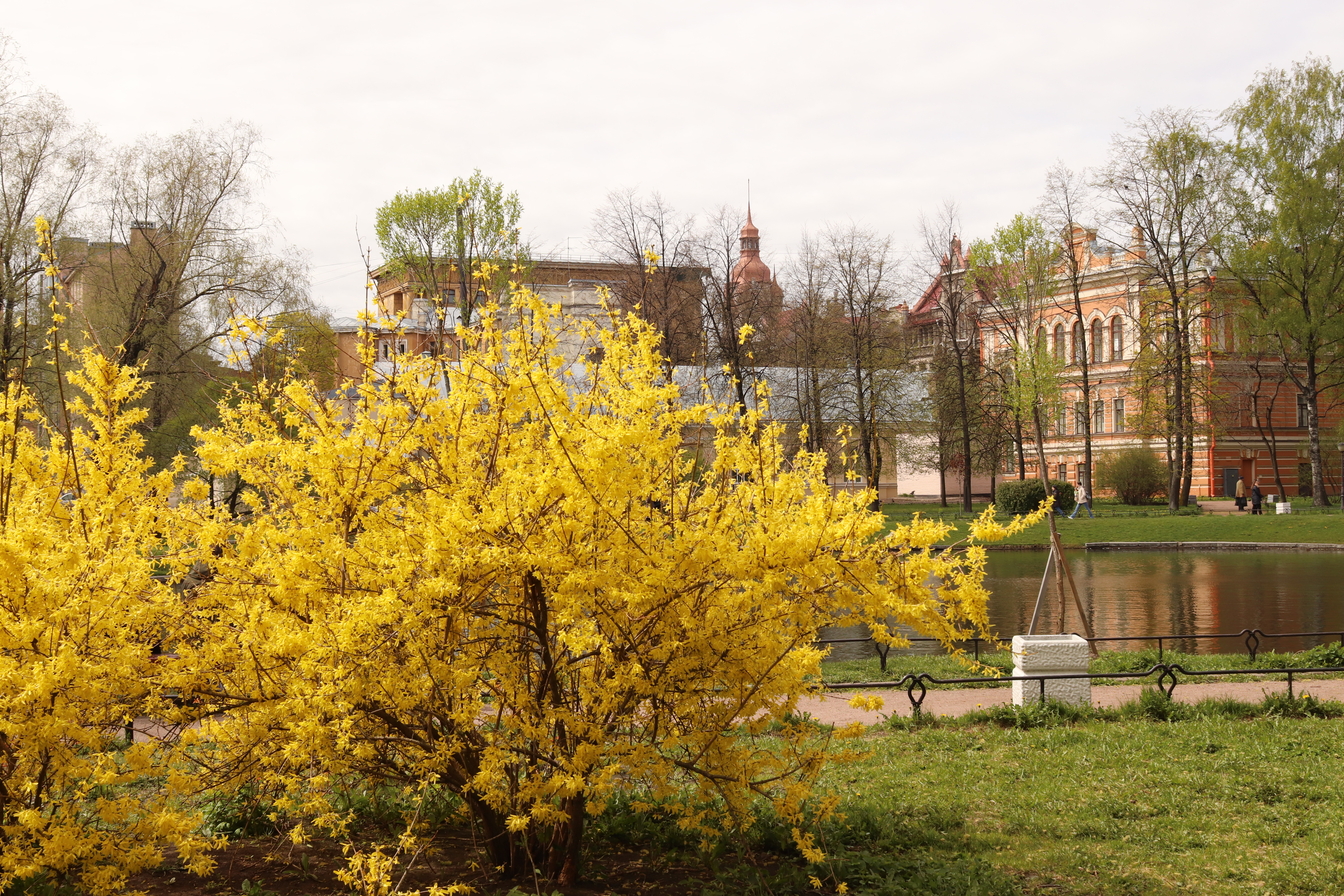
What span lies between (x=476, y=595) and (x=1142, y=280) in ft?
146

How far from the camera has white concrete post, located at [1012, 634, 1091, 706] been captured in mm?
9312

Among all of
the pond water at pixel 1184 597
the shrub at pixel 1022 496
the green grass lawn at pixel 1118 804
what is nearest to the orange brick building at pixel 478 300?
the green grass lawn at pixel 1118 804

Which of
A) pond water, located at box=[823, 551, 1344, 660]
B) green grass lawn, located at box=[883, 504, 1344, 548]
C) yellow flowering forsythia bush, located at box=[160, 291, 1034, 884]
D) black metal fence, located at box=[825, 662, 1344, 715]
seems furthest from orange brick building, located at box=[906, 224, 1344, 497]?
yellow flowering forsythia bush, located at box=[160, 291, 1034, 884]

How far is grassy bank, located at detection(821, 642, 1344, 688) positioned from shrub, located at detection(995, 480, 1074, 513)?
1021 inches

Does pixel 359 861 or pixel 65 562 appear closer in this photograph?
pixel 359 861

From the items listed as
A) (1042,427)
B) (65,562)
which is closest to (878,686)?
(65,562)

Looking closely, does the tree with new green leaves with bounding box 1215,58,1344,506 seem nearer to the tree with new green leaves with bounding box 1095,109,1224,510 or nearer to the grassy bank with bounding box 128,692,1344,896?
the tree with new green leaves with bounding box 1095,109,1224,510

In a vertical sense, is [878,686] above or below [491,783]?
below

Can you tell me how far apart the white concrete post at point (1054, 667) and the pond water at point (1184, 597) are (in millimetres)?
2029

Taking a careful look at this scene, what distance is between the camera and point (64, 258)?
2691cm

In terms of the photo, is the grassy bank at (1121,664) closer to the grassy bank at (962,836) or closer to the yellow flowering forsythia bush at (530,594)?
the grassy bank at (962,836)

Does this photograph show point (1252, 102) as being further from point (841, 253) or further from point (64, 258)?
point (64, 258)

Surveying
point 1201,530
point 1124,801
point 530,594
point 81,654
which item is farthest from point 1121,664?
point 1201,530

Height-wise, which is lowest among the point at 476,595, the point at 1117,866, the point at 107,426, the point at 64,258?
the point at 1117,866
